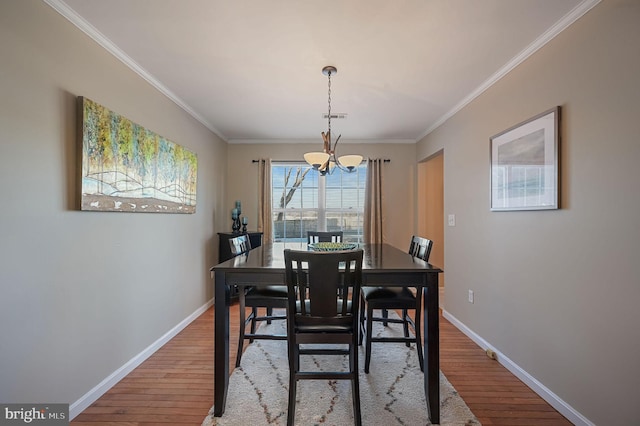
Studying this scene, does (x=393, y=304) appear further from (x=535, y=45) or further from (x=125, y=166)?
(x=125, y=166)

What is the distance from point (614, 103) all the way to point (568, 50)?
0.50 metres

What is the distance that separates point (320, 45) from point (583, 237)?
2.01 metres

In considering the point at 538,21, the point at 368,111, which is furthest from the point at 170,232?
the point at 538,21

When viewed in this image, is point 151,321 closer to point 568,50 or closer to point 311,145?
point 311,145

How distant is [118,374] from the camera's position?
216 centimetres

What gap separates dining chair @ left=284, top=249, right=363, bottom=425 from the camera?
1600mm

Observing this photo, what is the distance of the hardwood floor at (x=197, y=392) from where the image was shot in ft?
5.82

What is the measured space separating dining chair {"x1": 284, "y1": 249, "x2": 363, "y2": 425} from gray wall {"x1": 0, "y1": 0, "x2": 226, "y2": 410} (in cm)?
131

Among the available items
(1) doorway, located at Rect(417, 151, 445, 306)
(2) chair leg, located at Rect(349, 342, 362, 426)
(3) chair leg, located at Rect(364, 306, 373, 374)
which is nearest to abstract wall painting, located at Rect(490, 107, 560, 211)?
(3) chair leg, located at Rect(364, 306, 373, 374)

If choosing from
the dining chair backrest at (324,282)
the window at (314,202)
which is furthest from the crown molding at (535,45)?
the window at (314,202)

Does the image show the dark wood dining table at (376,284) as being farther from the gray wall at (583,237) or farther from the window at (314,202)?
the window at (314,202)

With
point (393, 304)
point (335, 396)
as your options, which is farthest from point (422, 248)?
point (335, 396)

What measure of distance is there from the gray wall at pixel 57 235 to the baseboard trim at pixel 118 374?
4 cm

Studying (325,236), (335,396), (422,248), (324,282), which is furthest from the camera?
A: (325,236)
